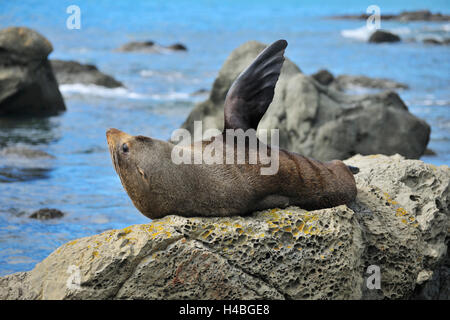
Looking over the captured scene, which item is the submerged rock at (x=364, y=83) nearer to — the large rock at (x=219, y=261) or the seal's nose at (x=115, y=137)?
the large rock at (x=219, y=261)

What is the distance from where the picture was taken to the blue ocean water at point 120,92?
912 cm

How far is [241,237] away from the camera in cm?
480

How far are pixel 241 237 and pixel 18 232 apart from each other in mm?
4432

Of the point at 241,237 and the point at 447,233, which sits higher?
the point at 241,237

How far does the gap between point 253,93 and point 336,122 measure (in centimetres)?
548

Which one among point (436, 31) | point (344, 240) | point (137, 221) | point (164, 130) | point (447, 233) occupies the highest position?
point (344, 240)

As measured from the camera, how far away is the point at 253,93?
5.53 metres

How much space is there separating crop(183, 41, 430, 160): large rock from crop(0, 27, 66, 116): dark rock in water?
280 inches

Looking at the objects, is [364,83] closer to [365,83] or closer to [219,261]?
[365,83]

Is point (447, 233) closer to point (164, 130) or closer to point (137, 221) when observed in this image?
point (137, 221)

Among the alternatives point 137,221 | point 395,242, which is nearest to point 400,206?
point 395,242

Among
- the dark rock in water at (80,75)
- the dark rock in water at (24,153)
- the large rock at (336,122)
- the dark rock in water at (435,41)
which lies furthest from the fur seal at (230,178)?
the dark rock in water at (435,41)

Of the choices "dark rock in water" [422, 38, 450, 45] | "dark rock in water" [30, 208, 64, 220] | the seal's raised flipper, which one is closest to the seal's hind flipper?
the seal's raised flipper
